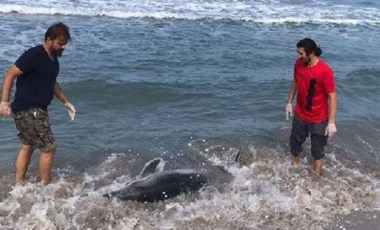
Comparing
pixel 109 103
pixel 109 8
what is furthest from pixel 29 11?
pixel 109 103

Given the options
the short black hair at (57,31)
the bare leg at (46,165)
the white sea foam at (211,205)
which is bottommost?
the white sea foam at (211,205)

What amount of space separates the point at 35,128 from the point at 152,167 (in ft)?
6.14

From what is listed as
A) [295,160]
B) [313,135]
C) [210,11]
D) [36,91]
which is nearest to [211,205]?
[313,135]

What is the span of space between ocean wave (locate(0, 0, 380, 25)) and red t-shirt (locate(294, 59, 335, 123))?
13.4 metres

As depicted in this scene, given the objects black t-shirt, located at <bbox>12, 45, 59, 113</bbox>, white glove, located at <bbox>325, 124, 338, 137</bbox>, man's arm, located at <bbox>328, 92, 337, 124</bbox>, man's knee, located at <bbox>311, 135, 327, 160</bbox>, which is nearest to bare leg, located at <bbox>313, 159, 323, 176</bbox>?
man's knee, located at <bbox>311, 135, 327, 160</bbox>

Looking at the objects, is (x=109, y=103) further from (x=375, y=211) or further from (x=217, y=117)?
(x=375, y=211)

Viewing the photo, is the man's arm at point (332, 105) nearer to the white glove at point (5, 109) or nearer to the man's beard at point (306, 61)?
the man's beard at point (306, 61)

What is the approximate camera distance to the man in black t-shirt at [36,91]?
592 centimetres

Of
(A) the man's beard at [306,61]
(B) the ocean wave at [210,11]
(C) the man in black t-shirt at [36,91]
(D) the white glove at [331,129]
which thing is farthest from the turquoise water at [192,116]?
(A) the man's beard at [306,61]

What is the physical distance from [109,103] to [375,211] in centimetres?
567

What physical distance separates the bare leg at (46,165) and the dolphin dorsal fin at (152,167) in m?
1.26

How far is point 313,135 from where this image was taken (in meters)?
7.53

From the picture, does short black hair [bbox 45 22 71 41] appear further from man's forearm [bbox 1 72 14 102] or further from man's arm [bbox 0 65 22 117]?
man's forearm [bbox 1 72 14 102]

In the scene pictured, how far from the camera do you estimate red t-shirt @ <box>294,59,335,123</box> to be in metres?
6.98
